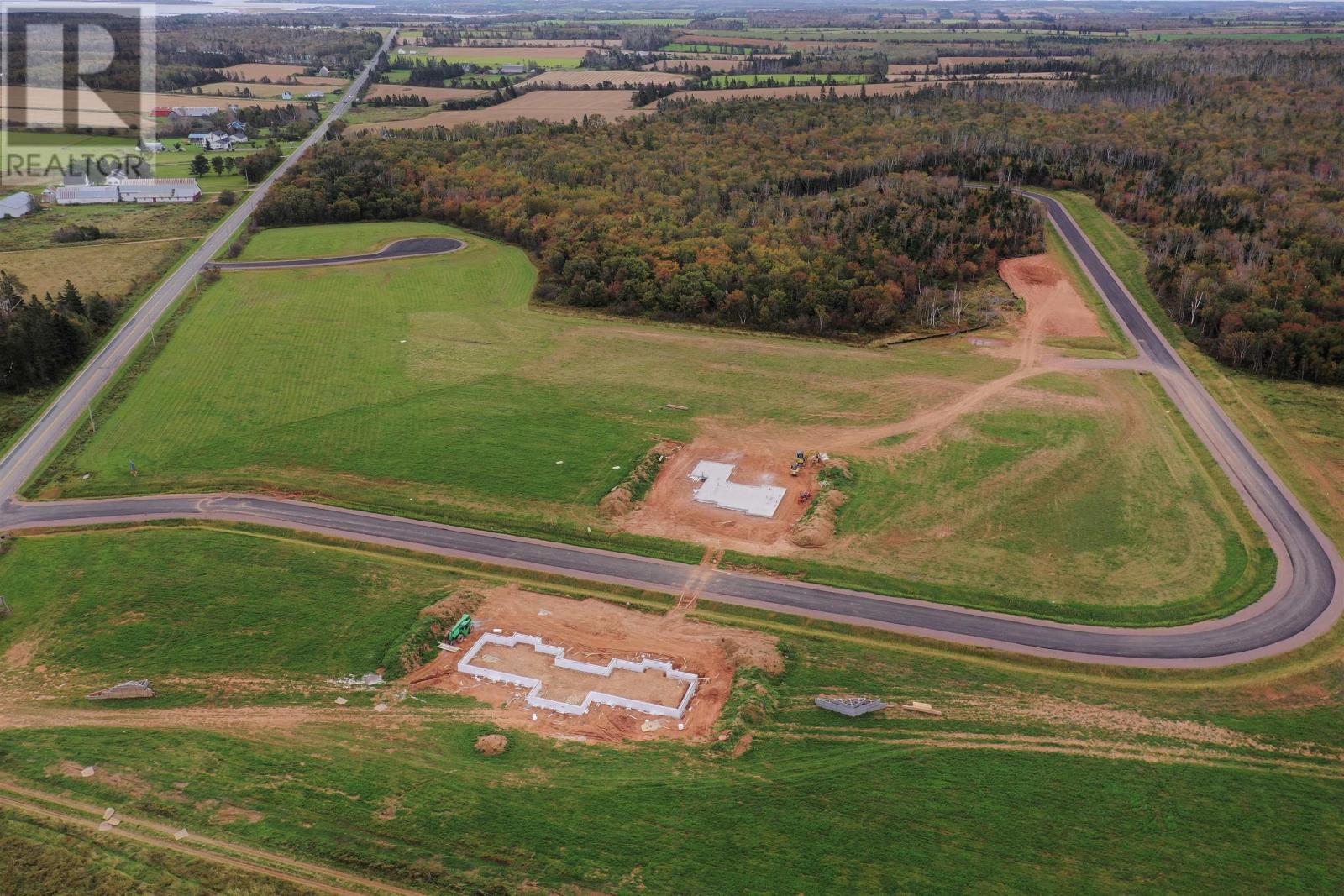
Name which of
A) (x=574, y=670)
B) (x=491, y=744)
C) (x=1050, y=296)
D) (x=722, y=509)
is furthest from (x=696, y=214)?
(x=491, y=744)

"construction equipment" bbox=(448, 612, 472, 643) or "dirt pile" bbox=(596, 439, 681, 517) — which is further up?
"dirt pile" bbox=(596, 439, 681, 517)

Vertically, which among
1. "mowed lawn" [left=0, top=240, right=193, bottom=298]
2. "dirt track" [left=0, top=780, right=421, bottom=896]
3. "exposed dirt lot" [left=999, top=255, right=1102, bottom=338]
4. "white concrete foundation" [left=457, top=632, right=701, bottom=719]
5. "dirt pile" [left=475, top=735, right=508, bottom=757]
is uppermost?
"exposed dirt lot" [left=999, top=255, right=1102, bottom=338]

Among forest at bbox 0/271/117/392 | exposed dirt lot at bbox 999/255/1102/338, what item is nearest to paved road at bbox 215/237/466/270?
forest at bbox 0/271/117/392

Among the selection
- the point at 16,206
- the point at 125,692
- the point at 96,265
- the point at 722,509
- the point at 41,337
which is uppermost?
the point at 16,206

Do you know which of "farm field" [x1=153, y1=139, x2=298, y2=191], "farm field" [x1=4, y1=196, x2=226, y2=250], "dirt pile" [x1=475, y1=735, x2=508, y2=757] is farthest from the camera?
"farm field" [x1=153, y1=139, x2=298, y2=191]

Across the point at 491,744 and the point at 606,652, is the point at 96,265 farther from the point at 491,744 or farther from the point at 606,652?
the point at 491,744

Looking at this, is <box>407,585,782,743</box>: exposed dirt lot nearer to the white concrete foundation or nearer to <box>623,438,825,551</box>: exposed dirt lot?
the white concrete foundation

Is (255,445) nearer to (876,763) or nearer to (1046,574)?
(876,763)
